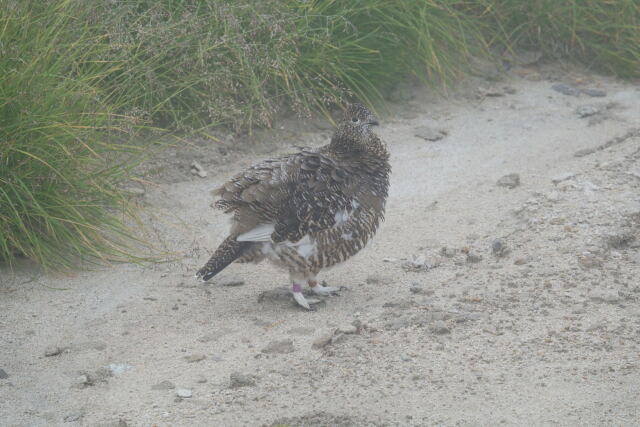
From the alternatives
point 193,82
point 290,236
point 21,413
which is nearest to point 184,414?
point 21,413

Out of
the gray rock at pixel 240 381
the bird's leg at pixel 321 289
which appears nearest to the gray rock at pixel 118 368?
the gray rock at pixel 240 381

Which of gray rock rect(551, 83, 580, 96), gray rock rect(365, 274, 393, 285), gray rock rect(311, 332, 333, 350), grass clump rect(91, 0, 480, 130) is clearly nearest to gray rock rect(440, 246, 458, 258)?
gray rock rect(365, 274, 393, 285)

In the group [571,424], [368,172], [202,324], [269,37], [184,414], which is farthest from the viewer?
[269,37]

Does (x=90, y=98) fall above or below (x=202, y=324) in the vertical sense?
above

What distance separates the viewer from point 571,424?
3596 millimetres

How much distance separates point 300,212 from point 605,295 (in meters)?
1.60

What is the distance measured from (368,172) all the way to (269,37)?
2.05 m

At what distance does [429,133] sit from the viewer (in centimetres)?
731

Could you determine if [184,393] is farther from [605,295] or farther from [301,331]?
[605,295]

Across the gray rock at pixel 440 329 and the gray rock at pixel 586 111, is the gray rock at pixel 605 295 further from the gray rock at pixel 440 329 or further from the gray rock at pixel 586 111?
the gray rock at pixel 586 111

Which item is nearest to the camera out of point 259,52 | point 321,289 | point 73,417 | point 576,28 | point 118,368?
point 73,417

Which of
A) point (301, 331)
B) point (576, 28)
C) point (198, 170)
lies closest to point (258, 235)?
point (301, 331)

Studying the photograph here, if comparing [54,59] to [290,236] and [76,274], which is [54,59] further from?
[290,236]

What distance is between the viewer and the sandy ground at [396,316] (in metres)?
3.85
